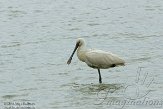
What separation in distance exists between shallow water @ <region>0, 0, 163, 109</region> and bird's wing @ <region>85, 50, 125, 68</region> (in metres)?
0.35

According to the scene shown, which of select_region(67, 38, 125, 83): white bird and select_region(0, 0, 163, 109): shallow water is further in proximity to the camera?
select_region(67, 38, 125, 83): white bird

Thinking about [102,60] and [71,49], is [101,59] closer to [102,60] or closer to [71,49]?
[102,60]

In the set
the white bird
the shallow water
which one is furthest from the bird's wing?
the shallow water

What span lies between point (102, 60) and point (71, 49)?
4023 mm

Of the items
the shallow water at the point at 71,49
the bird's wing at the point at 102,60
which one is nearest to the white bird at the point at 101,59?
the bird's wing at the point at 102,60

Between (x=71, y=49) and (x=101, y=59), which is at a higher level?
(x=101, y=59)

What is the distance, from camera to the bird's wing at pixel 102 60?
14.7m

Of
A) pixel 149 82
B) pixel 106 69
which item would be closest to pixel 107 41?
pixel 106 69

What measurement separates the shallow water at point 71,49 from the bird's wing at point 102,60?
350 millimetres

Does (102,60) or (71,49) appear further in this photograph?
(71,49)

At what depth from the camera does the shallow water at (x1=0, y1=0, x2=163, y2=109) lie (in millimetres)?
13258

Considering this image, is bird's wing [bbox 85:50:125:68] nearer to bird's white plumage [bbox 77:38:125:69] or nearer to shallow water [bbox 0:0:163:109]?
bird's white plumage [bbox 77:38:125:69]

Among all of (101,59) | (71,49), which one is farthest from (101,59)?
(71,49)

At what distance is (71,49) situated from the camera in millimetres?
18641
